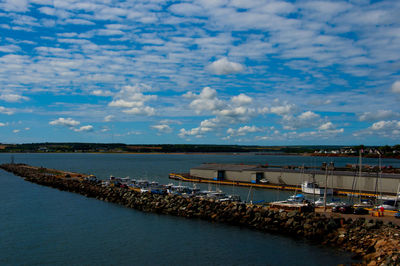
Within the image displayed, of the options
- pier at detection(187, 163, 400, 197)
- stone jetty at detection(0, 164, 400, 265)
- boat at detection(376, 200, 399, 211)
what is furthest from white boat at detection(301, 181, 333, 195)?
stone jetty at detection(0, 164, 400, 265)

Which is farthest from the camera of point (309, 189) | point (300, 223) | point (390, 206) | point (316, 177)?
point (316, 177)

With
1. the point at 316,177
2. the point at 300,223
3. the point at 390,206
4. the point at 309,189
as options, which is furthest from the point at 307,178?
the point at 300,223

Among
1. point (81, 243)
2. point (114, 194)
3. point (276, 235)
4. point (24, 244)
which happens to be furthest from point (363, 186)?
point (24, 244)

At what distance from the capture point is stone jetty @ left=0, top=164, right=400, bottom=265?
2847cm

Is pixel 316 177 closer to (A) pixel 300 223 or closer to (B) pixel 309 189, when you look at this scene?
(B) pixel 309 189

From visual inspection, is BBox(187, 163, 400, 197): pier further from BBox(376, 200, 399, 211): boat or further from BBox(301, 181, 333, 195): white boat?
BBox(376, 200, 399, 211): boat

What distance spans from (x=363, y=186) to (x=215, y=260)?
45.4 m

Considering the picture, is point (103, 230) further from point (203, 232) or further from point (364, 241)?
point (364, 241)

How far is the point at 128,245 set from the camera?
33.5 meters

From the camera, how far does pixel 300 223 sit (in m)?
36.5

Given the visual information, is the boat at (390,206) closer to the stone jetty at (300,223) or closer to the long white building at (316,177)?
the long white building at (316,177)

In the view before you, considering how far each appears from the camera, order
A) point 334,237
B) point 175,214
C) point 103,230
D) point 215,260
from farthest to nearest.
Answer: point 175,214
point 103,230
point 334,237
point 215,260

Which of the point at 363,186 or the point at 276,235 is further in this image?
the point at 363,186

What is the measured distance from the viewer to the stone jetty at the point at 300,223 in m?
28.5
